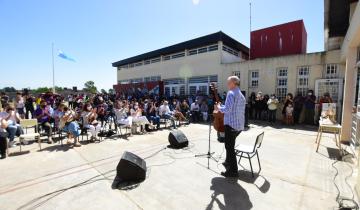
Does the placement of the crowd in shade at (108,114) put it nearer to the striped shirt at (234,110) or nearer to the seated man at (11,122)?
the seated man at (11,122)

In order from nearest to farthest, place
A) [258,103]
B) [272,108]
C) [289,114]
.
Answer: [289,114] < [272,108] < [258,103]

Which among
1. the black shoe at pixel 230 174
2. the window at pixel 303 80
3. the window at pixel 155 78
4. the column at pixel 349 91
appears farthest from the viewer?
the window at pixel 155 78

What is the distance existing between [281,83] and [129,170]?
10904 millimetres

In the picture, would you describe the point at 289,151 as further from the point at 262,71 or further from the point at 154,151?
the point at 262,71

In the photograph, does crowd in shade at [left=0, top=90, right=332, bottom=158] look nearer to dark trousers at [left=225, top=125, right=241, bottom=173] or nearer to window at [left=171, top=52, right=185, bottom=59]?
dark trousers at [left=225, top=125, right=241, bottom=173]

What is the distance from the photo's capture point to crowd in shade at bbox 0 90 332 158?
19.1 feet

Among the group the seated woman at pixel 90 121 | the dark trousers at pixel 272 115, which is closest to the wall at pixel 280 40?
the dark trousers at pixel 272 115

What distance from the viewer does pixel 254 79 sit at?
12617mm

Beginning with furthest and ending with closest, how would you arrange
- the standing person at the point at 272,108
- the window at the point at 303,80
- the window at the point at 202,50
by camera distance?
the window at the point at 202,50 → the window at the point at 303,80 → the standing person at the point at 272,108

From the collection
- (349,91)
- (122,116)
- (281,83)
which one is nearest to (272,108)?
(281,83)

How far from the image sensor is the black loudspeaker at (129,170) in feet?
11.0

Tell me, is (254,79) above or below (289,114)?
above

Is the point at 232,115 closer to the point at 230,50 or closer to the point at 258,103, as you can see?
the point at 258,103

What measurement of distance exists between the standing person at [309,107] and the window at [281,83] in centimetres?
165
